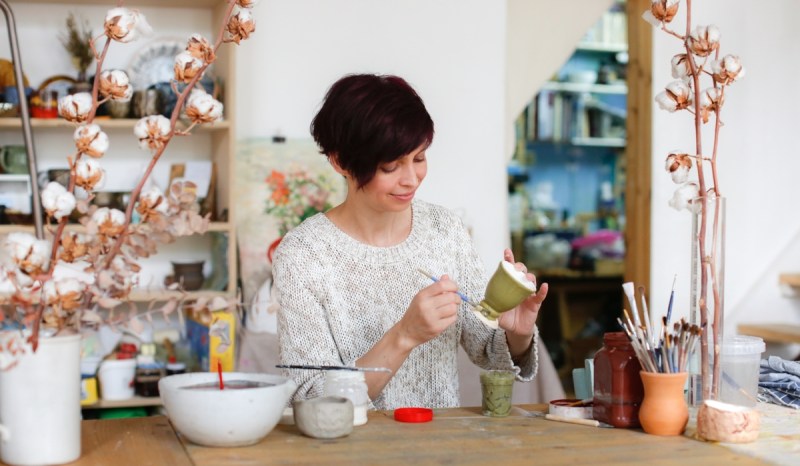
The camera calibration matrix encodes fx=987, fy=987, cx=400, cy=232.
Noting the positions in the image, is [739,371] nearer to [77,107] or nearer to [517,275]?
[517,275]

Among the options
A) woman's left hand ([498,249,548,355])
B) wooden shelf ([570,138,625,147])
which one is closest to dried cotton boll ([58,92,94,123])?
woman's left hand ([498,249,548,355])

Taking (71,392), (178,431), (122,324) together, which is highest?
(122,324)

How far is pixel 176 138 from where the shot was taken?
3.81m

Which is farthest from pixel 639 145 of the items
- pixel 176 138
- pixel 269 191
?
pixel 176 138

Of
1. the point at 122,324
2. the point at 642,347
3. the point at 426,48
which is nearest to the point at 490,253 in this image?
the point at 426,48

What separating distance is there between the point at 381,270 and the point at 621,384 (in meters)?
0.66

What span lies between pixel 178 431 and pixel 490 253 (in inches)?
100.0

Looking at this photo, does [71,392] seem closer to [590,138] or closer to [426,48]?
[426,48]

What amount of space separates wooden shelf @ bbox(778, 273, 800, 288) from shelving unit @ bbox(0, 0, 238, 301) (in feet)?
7.86

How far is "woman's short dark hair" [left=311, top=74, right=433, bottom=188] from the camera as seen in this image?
207 cm

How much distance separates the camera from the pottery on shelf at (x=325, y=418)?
5.39 feet

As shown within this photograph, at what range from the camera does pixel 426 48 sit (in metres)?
4.04

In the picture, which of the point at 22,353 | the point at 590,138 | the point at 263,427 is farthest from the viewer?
the point at 590,138

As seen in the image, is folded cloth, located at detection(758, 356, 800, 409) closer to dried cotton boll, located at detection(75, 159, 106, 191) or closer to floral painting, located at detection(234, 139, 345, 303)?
dried cotton boll, located at detection(75, 159, 106, 191)
